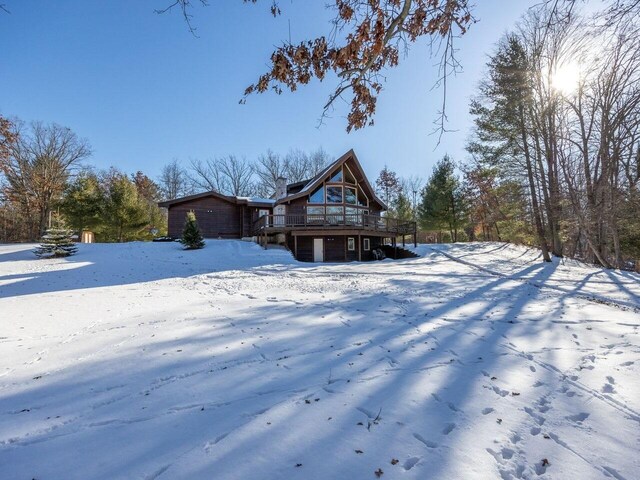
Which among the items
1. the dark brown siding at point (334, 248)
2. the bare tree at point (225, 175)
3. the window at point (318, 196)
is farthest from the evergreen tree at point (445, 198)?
the bare tree at point (225, 175)

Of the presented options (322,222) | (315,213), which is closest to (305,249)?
(322,222)

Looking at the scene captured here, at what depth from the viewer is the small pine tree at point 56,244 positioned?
1474 cm

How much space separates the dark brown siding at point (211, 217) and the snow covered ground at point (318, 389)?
15752 millimetres

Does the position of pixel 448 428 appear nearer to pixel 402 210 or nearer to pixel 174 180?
pixel 402 210

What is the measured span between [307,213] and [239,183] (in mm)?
22505

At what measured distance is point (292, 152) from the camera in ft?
126

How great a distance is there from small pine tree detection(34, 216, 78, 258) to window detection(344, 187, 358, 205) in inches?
593

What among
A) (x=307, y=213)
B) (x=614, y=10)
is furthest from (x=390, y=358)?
(x=307, y=213)

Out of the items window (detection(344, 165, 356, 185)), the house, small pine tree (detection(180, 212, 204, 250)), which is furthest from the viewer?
window (detection(344, 165, 356, 185))

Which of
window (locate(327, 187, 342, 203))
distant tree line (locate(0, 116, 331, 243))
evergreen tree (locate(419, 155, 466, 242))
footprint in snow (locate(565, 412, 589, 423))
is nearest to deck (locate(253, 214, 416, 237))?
window (locate(327, 187, 342, 203))

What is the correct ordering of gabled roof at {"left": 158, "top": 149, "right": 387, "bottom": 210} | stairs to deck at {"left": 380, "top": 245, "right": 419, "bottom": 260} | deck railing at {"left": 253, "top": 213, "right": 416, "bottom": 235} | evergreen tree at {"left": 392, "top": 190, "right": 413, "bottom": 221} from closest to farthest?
deck railing at {"left": 253, "top": 213, "right": 416, "bottom": 235}, gabled roof at {"left": 158, "top": 149, "right": 387, "bottom": 210}, stairs to deck at {"left": 380, "top": 245, "right": 419, "bottom": 260}, evergreen tree at {"left": 392, "top": 190, "right": 413, "bottom": 221}

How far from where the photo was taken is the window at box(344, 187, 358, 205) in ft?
64.0

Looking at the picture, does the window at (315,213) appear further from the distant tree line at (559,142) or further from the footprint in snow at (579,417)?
the footprint in snow at (579,417)

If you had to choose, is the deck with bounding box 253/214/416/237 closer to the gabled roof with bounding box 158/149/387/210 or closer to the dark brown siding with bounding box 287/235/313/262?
the dark brown siding with bounding box 287/235/313/262
